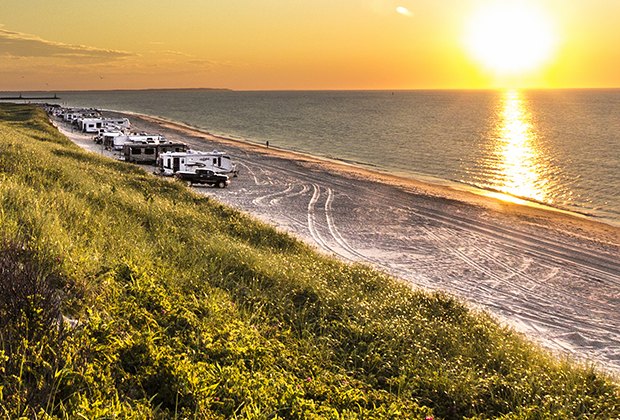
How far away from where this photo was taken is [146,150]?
47.8 m

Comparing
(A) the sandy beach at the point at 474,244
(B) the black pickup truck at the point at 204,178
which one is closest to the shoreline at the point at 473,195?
(A) the sandy beach at the point at 474,244

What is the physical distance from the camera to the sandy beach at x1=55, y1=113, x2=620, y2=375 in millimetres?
16422

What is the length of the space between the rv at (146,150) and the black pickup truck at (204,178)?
434 inches

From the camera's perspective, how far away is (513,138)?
8794 centimetres

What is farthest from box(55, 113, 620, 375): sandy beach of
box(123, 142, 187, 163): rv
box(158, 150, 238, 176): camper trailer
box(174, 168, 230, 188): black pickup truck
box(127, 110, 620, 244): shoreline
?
box(123, 142, 187, 163): rv

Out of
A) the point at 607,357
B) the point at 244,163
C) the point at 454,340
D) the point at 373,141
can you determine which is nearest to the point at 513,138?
the point at 373,141

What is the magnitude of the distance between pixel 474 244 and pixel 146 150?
36.5 meters

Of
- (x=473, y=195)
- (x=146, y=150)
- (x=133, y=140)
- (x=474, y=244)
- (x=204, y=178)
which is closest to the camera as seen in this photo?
(x=474, y=244)

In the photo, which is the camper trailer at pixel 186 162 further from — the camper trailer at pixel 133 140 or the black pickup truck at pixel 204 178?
the camper trailer at pixel 133 140

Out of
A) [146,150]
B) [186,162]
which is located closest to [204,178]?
[186,162]

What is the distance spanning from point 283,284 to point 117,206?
22.0 ft

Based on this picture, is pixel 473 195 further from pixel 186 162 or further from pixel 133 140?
pixel 133 140

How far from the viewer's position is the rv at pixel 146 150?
4734 centimetres

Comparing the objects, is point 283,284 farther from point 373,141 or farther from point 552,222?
point 373,141
